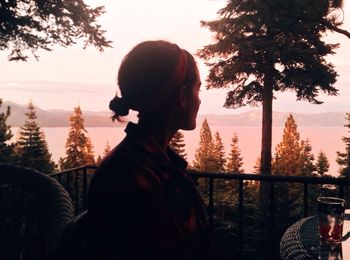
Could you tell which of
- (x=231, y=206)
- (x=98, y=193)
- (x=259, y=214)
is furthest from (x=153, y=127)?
(x=231, y=206)

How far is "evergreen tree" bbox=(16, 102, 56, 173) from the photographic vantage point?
1737 inches

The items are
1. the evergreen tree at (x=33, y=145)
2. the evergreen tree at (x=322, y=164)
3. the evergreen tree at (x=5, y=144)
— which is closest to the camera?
the evergreen tree at (x=5, y=144)

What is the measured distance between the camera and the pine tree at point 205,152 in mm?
57531

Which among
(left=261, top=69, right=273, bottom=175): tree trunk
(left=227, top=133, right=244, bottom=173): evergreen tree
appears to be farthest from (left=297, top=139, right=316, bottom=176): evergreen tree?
(left=261, top=69, right=273, bottom=175): tree trunk

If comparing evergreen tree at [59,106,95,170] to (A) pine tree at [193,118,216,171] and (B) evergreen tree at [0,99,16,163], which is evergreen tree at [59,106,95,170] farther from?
(B) evergreen tree at [0,99,16,163]

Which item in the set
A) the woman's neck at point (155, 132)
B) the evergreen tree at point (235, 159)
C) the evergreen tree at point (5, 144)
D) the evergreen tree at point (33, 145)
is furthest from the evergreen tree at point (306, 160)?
the woman's neck at point (155, 132)

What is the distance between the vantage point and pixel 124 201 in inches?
45.4

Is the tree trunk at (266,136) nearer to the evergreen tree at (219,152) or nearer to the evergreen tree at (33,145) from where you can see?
the evergreen tree at (33,145)

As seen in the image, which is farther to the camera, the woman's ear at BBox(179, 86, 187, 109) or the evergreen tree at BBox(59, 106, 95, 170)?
the evergreen tree at BBox(59, 106, 95, 170)

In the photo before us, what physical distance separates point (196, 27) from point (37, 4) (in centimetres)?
1549

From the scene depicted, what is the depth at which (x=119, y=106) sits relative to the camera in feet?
5.07

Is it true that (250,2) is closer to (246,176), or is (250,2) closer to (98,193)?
(246,176)

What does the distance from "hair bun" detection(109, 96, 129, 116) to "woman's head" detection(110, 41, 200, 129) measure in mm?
26

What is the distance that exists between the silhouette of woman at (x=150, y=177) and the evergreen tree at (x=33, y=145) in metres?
44.4
